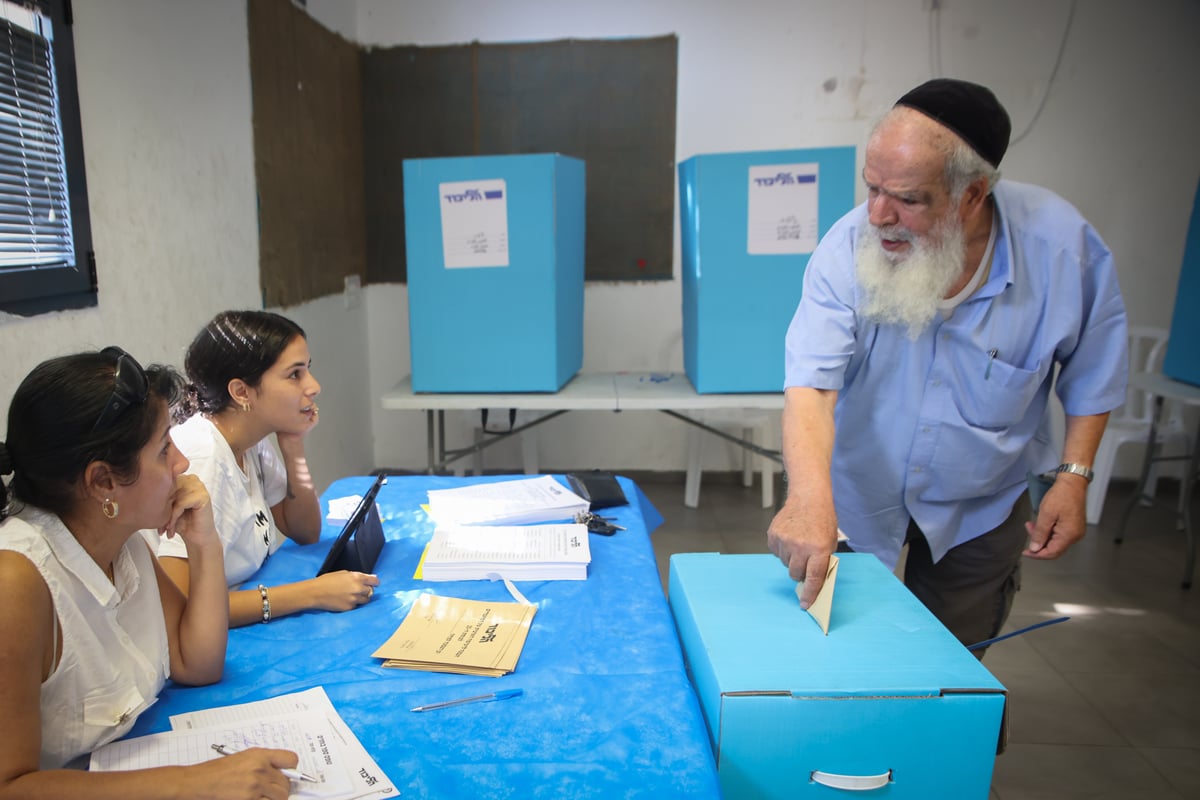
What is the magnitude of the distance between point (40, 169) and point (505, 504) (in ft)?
4.14

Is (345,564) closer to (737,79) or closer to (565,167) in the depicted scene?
(565,167)

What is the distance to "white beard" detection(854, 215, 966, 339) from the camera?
1.31m

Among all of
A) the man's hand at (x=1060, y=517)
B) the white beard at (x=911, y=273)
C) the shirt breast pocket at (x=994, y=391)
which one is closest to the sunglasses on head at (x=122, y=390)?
the white beard at (x=911, y=273)

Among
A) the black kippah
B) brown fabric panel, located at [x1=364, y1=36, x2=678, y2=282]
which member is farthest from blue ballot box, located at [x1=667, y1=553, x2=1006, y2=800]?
brown fabric panel, located at [x1=364, y1=36, x2=678, y2=282]

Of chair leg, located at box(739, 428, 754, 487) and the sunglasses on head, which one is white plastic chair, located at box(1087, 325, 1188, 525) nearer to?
chair leg, located at box(739, 428, 754, 487)

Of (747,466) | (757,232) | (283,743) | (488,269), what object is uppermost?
(757,232)

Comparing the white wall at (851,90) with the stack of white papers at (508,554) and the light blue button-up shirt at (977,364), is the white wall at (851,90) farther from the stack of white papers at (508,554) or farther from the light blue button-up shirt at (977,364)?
the light blue button-up shirt at (977,364)

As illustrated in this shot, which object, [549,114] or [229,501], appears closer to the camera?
[229,501]

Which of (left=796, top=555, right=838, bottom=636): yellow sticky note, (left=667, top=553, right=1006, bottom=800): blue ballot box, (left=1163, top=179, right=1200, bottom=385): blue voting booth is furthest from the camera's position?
(left=1163, top=179, right=1200, bottom=385): blue voting booth

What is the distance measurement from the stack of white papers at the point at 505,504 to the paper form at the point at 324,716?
64 cm

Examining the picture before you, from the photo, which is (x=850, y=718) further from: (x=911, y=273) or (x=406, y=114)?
(x=406, y=114)

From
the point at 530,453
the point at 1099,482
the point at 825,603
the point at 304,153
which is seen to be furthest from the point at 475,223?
the point at 1099,482

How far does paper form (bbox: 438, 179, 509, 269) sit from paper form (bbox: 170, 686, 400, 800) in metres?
1.84

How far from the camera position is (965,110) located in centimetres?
121
